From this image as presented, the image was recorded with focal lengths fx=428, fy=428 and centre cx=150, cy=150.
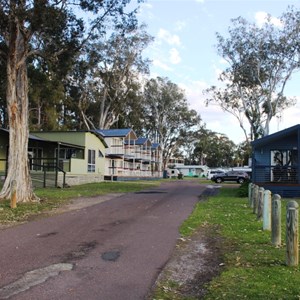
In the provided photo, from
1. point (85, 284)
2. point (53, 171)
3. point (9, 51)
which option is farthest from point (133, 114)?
point (85, 284)

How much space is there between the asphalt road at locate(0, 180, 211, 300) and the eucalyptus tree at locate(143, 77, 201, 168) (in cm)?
6198

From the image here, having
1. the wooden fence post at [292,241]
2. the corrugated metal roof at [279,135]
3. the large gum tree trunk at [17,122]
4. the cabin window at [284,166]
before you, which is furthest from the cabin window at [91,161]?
the wooden fence post at [292,241]

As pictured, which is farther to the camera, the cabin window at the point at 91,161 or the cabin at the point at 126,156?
the cabin at the point at 126,156

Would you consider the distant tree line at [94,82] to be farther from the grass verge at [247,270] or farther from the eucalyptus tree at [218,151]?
the eucalyptus tree at [218,151]

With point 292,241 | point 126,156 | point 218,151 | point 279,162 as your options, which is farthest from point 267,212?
point 218,151

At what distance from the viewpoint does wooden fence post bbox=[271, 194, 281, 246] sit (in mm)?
8393

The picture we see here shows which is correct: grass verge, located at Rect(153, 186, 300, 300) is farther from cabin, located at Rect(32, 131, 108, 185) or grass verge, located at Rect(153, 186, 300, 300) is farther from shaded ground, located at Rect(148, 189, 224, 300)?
cabin, located at Rect(32, 131, 108, 185)

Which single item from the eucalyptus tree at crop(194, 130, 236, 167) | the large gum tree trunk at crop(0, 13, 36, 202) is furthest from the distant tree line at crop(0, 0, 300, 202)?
the eucalyptus tree at crop(194, 130, 236, 167)

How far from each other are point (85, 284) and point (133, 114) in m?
62.9

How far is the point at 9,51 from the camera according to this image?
18359 mm

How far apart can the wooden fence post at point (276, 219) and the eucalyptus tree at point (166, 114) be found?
64871mm

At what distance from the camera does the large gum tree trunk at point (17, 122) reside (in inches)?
711

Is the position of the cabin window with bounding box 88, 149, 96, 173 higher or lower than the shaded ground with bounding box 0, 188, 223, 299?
higher

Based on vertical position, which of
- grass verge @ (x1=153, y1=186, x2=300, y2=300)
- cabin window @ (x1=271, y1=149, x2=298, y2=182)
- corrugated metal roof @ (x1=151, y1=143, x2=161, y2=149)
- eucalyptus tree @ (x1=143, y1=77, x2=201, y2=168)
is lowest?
grass verge @ (x1=153, y1=186, x2=300, y2=300)
